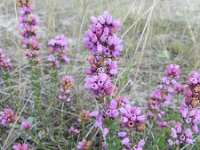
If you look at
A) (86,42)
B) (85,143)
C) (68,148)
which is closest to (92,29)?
(86,42)

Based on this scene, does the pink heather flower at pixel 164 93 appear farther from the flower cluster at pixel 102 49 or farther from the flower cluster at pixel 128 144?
the flower cluster at pixel 102 49

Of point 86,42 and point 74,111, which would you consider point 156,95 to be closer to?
point 74,111

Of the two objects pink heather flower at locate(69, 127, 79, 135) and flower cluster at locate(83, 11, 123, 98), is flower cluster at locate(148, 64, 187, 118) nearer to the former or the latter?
pink heather flower at locate(69, 127, 79, 135)

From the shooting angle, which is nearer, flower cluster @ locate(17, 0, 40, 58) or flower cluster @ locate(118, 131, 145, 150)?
flower cluster @ locate(118, 131, 145, 150)

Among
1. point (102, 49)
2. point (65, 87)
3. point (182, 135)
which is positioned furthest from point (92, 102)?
point (102, 49)

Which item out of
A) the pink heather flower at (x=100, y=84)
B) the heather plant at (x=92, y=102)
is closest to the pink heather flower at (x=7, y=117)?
the heather plant at (x=92, y=102)

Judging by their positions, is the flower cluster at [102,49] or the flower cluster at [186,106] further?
the flower cluster at [186,106]

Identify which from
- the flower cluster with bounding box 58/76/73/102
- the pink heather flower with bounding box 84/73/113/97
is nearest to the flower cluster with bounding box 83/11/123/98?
the pink heather flower with bounding box 84/73/113/97
